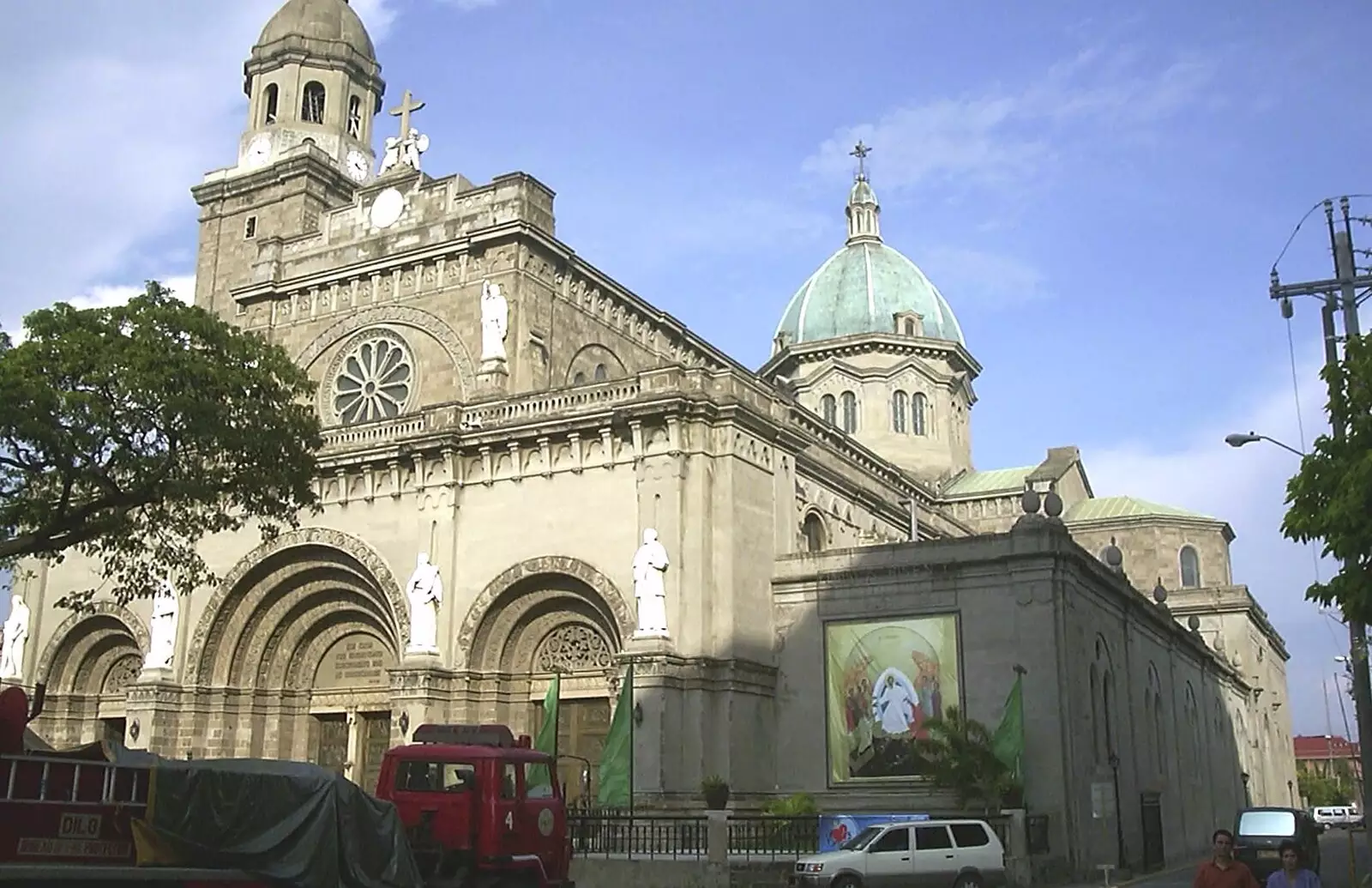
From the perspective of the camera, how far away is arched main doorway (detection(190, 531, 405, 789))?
36.3 m

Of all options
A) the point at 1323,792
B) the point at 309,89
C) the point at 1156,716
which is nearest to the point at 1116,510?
the point at 1156,716

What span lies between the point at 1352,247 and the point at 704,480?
14.1 metres

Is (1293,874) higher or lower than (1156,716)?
lower

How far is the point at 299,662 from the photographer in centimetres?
3775

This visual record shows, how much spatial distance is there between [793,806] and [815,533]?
10404 mm

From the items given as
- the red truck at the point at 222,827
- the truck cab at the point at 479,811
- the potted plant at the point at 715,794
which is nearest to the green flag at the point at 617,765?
the potted plant at the point at 715,794

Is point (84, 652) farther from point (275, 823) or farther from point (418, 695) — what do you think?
point (275, 823)

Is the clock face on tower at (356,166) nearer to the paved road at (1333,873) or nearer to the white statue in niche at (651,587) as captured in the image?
the white statue in niche at (651,587)

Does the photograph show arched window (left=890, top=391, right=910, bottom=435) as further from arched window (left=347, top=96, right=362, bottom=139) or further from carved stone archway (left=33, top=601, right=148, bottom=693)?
carved stone archway (left=33, top=601, right=148, bottom=693)

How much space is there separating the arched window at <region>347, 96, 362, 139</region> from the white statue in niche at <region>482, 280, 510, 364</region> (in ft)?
45.3

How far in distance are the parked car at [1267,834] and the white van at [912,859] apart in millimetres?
4944

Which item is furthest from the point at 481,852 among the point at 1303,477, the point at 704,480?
the point at 704,480

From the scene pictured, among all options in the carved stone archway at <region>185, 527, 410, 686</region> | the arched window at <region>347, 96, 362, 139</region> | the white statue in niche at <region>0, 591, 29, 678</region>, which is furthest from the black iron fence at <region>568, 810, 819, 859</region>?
the arched window at <region>347, 96, 362, 139</region>

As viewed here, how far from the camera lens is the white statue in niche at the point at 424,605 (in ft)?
107
